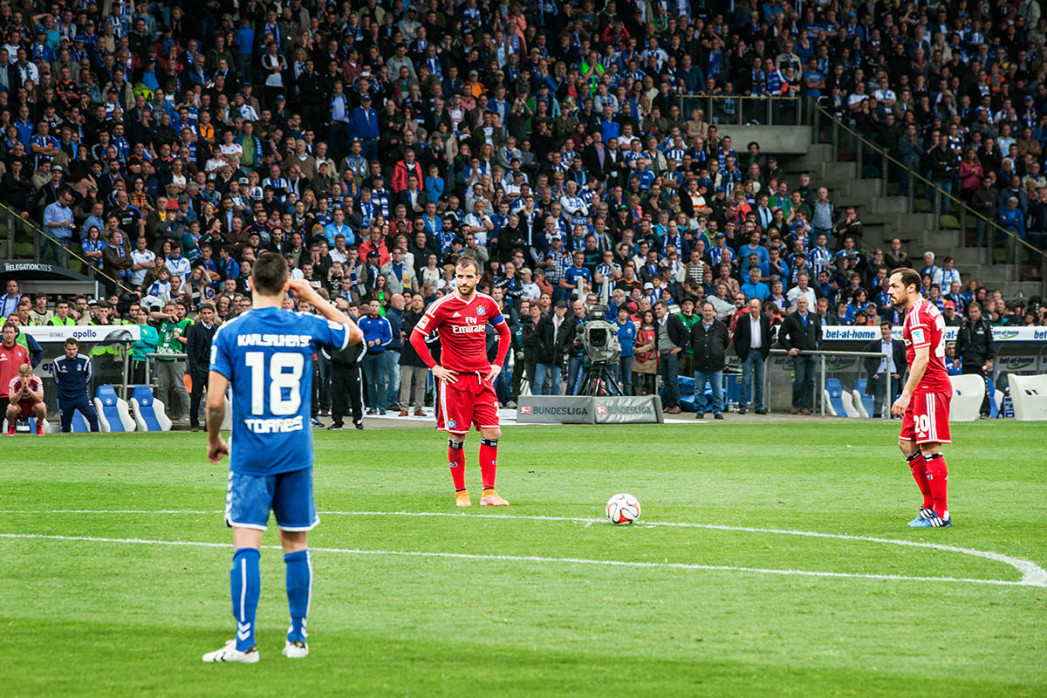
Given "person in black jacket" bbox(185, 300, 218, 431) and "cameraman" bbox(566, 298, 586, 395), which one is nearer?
"person in black jacket" bbox(185, 300, 218, 431)

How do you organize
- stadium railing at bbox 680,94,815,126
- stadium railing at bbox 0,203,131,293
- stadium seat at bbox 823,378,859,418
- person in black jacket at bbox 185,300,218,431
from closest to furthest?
person in black jacket at bbox 185,300,218,431 → stadium railing at bbox 0,203,131,293 → stadium seat at bbox 823,378,859,418 → stadium railing at bbox 680,94,815,126

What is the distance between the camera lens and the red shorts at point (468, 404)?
12.4 metres

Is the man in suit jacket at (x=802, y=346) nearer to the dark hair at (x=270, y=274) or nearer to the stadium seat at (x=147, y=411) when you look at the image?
the stadium seat at (x=147, y=411)

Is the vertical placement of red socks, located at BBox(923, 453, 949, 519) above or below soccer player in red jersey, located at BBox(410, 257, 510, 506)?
below

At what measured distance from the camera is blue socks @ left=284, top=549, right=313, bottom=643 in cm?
628

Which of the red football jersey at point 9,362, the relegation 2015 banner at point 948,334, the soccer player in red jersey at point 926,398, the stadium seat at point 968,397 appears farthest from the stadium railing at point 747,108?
the soccer player in red jersey at point 926,398

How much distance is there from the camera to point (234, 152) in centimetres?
2736

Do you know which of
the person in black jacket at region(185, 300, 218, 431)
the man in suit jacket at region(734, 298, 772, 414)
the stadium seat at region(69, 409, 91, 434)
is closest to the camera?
the person in black jacket at region(185, 300, 218, 431)

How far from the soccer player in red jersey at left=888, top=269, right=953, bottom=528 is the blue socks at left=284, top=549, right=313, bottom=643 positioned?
6170mm

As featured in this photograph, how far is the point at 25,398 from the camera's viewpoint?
20.9m

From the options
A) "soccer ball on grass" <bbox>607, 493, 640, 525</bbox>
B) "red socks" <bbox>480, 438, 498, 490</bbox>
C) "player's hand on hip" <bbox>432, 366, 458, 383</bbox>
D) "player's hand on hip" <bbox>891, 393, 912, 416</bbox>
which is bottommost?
"soccer ball on grass" <bbox>607, 493, 640, 525</bbox>

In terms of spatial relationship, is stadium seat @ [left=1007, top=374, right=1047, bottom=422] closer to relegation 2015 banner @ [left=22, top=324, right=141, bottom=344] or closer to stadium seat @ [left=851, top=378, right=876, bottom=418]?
stadium seat @ [left=851, top=378, right=876, bottom=418]

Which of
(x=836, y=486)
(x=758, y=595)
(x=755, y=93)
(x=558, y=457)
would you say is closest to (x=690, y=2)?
(x=755, y=93)

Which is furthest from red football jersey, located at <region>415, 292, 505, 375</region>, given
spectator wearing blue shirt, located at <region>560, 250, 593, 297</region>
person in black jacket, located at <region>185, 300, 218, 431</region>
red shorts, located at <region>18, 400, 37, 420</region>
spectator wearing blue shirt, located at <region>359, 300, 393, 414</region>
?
spectator wearing blue shirt, located at <region>560, 250, 593, 297</region>
